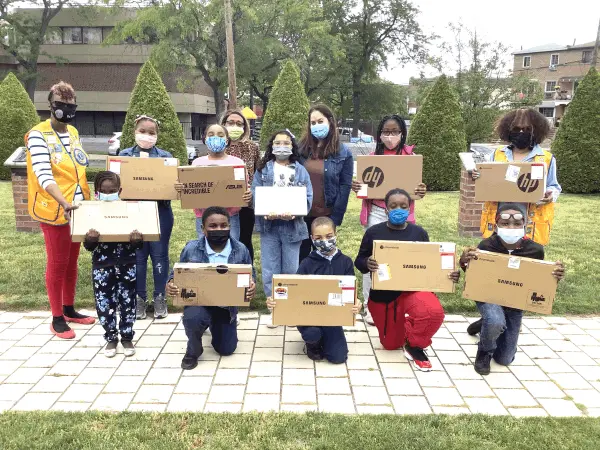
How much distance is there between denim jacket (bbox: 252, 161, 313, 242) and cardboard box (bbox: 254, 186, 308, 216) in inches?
4.6

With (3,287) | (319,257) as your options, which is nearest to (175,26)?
(3,287)

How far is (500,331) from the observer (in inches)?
151

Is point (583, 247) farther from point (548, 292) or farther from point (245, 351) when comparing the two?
point (245, 351)

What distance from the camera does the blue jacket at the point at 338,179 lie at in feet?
15.1

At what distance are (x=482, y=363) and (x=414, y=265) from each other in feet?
3.10

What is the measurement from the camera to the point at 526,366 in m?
4.03

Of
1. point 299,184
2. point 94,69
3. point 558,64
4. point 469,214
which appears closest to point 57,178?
point 299,184

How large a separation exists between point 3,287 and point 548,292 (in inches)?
219

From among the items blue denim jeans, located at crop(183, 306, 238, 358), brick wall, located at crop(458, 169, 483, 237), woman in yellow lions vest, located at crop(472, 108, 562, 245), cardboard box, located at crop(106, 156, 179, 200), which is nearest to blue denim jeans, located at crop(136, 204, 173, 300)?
cardboard box, located at crop(106, 156, 179, 200)

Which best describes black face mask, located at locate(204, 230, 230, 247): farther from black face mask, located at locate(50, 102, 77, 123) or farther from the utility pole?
the utility pole

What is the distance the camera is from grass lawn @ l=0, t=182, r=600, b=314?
5355 mm

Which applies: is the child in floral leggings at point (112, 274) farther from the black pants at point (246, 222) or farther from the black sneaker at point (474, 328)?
the black sneaker at point (474, 328)

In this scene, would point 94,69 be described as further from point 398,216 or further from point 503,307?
point 503,307

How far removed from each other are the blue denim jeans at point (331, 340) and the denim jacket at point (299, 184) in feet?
2.97
